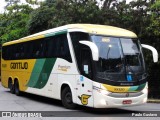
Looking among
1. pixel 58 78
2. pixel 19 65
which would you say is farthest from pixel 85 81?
pixel 19 65

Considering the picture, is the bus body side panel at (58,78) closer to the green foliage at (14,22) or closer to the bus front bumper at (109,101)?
the bus front bumper at (109,101)

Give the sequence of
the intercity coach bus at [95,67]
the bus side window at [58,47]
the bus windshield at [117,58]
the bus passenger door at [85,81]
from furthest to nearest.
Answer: the bus side window at [58,47] → the bus passenger door at [85,81] → the bus windshield at [117,58] → the intercity coach bus at [95,67]

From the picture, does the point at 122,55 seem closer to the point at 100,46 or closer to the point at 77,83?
the point at 100,46

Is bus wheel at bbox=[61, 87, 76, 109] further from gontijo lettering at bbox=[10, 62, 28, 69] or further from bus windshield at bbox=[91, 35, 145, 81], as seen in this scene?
gontijo lettering at bbox=[10, 62, 28, 69]

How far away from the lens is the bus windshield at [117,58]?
12.8 metres

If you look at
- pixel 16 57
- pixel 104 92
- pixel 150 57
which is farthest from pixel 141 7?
pixel 104 92

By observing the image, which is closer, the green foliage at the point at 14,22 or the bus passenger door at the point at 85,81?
the bus passenger door at the point at 85,81

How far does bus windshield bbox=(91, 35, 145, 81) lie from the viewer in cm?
1276

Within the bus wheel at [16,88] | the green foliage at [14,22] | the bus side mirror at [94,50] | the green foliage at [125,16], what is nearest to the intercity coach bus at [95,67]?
the bus side mirror at [94,50]

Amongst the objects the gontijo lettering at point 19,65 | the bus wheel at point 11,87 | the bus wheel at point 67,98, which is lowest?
the bus wheel at point 11,87

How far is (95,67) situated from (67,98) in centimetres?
254

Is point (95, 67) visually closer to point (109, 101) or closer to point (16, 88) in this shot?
point (109, 101)

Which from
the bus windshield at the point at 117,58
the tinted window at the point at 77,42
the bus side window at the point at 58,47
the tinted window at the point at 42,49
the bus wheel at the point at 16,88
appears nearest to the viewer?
the bus windshield at the point at 117,58

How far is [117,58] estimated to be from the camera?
13.1 m
